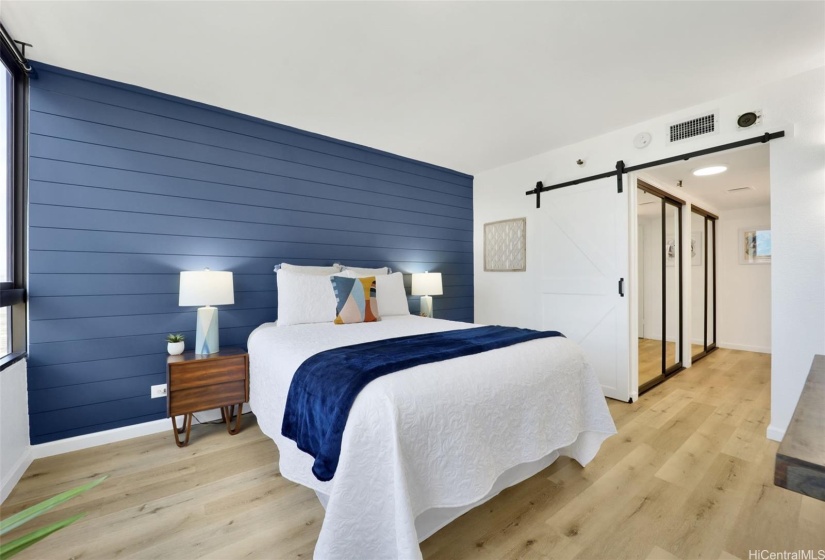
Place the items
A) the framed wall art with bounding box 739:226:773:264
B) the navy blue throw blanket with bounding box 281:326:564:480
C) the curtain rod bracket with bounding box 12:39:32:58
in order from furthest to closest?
the framed wall art with bounding box 739:226:773:264 → the curtain rod bracket with bounding box 12:39:32:58 → the navy blue throw blanket with bounding box 281:326:564:480

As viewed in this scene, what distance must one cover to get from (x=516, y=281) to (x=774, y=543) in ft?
10.1

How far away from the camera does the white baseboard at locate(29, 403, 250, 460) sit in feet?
8.11

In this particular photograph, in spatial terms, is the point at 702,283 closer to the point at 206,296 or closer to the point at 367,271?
the point at 367,271

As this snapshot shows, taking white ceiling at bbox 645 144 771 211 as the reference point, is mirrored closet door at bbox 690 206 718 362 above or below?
below

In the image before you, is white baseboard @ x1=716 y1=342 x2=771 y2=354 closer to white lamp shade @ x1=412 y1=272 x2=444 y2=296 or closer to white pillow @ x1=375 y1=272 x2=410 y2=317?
white lamp shade @ x1=412 y1=272 x2=444 y2=296

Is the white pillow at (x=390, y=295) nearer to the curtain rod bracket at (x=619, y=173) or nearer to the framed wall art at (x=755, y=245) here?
the curtain rod bracket at (x=619, y=173)

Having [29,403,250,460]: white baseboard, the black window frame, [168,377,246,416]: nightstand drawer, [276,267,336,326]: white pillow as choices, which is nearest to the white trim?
[29,403,250,460]: white baseboard

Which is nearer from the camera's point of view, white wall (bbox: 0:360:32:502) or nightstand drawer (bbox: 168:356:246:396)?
white wall (bbox: 0:360:32:502)

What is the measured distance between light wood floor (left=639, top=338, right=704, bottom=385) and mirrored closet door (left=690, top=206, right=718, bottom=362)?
2.66ft

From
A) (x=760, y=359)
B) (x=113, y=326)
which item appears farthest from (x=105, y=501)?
(x=760, y=359)

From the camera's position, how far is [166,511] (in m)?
1.93

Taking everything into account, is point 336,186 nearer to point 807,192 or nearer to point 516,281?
point 516,281

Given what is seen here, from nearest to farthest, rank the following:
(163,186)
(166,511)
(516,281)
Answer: (166,511), (163,186), (516,281)

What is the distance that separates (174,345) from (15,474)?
3.42 feet
